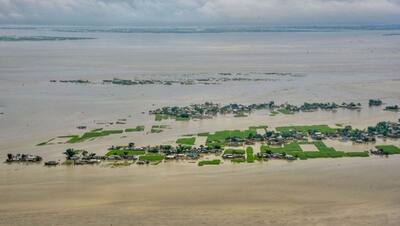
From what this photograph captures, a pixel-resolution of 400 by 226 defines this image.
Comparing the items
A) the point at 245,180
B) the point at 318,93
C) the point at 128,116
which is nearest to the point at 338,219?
→ the point at 245,180

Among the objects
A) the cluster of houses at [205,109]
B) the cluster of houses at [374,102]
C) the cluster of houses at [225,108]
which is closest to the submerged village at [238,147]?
the cluster of houses at [205,109]

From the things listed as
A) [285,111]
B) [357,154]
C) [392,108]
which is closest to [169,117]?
[285,111]

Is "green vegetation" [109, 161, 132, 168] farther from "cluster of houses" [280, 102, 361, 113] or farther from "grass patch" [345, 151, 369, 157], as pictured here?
"cluster of houses" [280, 102, 361, 113]

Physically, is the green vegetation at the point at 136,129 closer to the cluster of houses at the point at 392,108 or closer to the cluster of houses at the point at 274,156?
the cluster of houses at the point at 274,156

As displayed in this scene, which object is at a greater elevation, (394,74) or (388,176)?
(394,74)

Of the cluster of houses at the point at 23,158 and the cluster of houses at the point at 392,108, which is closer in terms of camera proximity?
the cluster of houses at the point at 23,158

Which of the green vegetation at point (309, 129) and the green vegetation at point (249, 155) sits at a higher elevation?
the green vegetation at point (309, 129)

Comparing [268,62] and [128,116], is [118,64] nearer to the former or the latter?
[268,62]

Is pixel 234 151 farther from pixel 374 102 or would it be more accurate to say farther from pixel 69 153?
pixel 374 102
